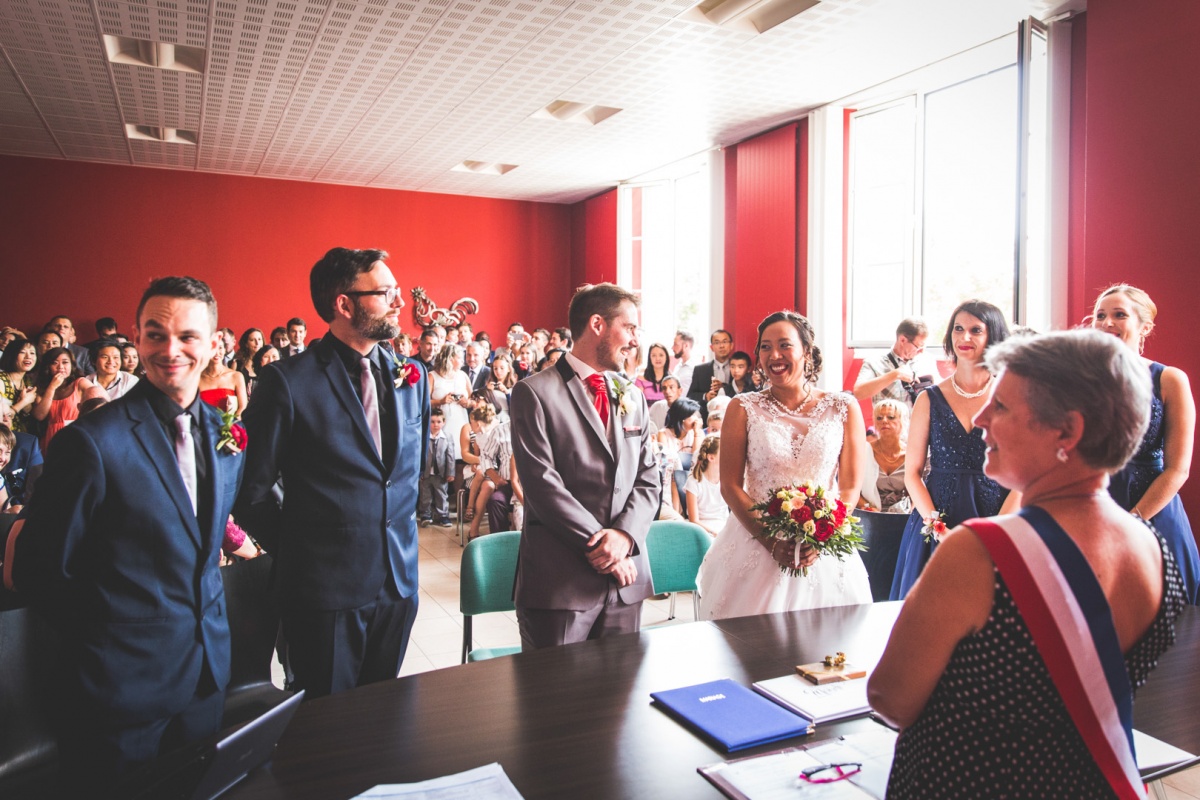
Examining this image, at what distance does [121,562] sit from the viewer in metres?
1.76

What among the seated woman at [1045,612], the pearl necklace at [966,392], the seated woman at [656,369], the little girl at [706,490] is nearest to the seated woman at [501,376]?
the seated woman at [656,369]

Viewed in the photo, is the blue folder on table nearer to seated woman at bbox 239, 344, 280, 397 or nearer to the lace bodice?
the lace bodice

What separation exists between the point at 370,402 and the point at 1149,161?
191 inches

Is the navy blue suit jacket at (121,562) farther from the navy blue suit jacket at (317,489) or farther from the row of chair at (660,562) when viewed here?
the row of chair at (660,562)

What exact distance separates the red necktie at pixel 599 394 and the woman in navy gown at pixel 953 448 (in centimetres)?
149

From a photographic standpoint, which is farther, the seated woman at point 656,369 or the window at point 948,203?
the seated woman at point 656,369

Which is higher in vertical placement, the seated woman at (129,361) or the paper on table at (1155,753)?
the seated woman at (129,361)

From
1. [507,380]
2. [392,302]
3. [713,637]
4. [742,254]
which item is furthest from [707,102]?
[713,637]

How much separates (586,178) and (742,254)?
3515 mm

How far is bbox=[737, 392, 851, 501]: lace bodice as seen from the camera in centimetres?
319

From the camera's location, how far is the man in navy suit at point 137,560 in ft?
5.65

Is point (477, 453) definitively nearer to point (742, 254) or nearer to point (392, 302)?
point (742, 254)

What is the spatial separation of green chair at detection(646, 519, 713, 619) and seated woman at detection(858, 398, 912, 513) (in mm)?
1932

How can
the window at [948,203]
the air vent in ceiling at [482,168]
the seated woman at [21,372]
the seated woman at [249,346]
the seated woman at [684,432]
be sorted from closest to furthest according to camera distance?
the window at [948,203], the seated woman at [684,432], the seated woman at [21,372], the seated woman at [249,346], the air vent in ceiling at [482,168]
